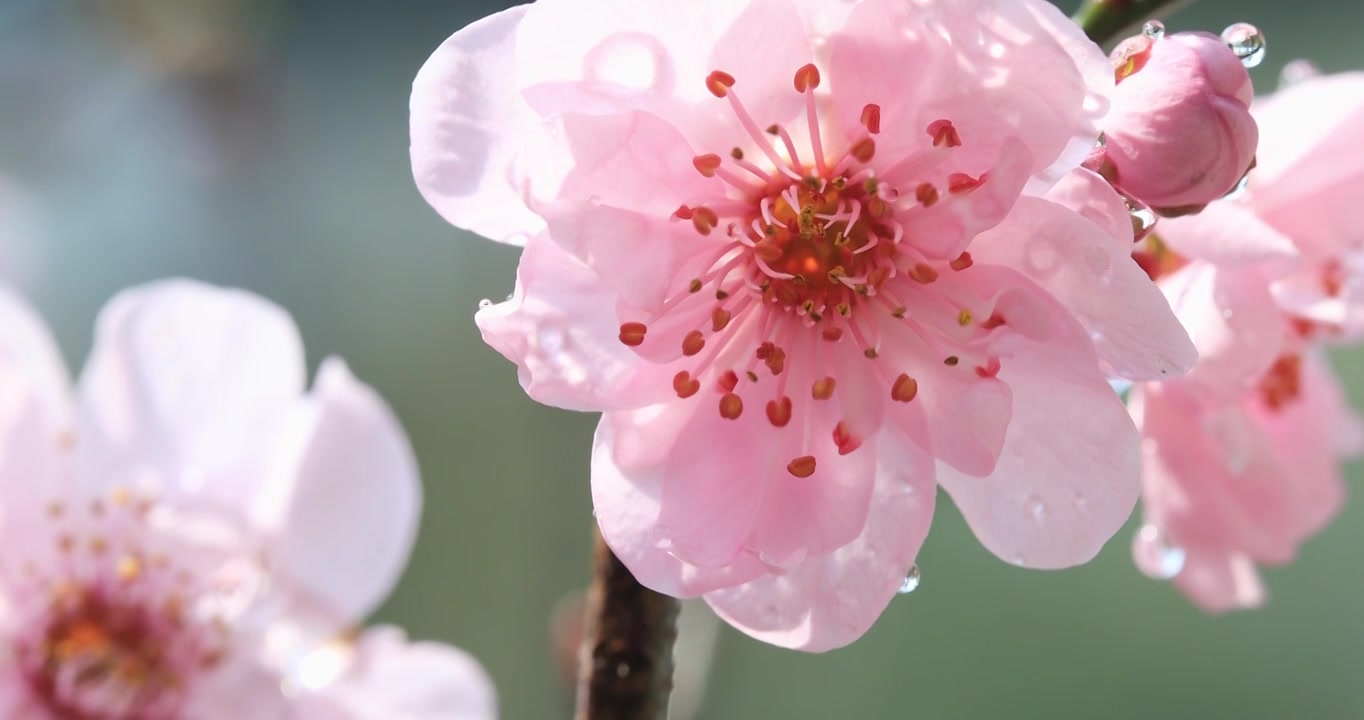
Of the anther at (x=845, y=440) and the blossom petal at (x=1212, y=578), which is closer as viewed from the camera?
the anther at (x=845, y=440)

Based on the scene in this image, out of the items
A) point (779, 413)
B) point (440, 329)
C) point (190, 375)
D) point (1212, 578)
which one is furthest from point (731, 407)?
point (440, 329)

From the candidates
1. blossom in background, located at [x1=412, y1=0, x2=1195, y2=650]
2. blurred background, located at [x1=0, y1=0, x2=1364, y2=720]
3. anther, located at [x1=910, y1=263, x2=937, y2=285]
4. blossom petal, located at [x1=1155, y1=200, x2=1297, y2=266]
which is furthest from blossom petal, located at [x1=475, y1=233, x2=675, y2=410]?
blurred background, located at [x1=0, y1=0, x2=1364, y2=720]

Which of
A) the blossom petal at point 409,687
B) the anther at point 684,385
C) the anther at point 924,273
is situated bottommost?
the blossom petal at point 409,687

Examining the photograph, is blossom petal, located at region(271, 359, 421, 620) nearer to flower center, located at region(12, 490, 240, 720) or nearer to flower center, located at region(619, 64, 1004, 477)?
flower center, located at region(12, 490, 240, 720)

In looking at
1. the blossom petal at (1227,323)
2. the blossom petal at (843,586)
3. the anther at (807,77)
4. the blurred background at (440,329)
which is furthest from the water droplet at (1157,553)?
the blurred background at (440,329)

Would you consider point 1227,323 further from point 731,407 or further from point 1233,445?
point 731,407

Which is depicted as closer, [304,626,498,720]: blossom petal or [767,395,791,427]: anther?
[767,395,791,427]: anther

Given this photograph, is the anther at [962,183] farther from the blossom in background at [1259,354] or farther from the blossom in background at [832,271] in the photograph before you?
the blossom in background at [1259,354]

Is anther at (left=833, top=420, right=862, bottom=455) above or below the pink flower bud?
below

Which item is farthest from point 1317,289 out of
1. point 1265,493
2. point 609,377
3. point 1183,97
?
point 609,377
